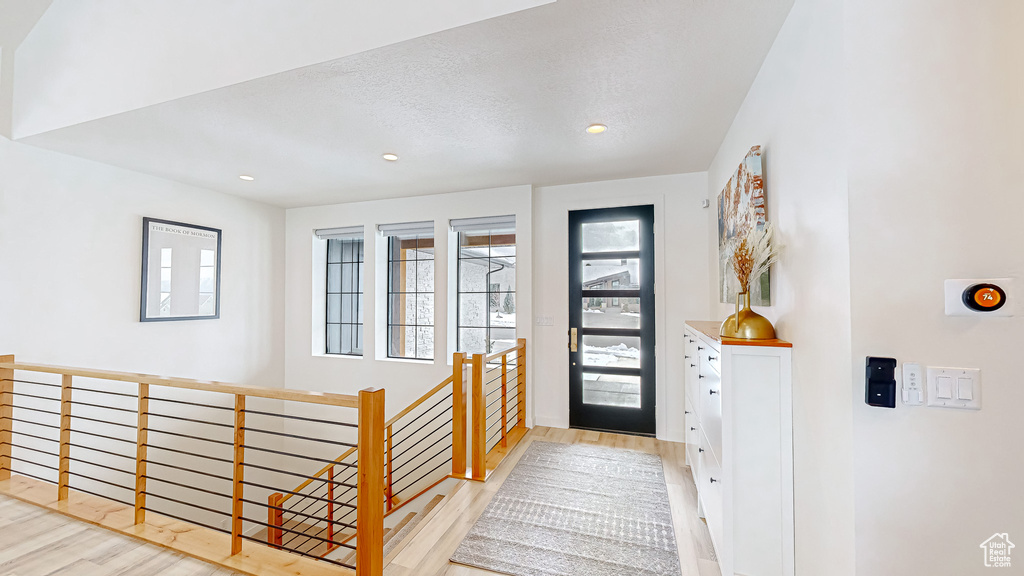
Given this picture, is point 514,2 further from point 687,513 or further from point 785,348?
point 687,513

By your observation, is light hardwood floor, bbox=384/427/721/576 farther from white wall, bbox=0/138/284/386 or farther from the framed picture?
the framed picture

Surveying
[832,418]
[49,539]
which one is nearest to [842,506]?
[832,418]

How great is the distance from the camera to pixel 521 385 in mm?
3818

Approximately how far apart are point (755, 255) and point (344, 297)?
4.62 meters

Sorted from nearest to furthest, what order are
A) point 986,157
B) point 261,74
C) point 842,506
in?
point 986,157 → point 842,506 → point 261,74

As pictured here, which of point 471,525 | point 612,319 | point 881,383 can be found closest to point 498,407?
point 612,319

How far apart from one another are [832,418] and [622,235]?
8.86 feet

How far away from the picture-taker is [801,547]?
4.80 feet

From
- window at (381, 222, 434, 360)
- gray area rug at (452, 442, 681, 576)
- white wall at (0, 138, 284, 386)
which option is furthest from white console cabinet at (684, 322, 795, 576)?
white wall at (0, 138, 284, 386)

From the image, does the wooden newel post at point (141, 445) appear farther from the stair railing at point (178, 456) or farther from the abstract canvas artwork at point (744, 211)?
the abstract canvas artwork at point (744, 211)

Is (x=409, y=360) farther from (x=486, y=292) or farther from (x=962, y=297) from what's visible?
(x=962, y=297)

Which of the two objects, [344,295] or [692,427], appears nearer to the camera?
[692,427]

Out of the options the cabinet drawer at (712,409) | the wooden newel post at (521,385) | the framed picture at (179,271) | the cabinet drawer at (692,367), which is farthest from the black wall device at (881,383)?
the framed picture at (179,271)

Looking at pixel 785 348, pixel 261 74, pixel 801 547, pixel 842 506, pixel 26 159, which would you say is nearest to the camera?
pixel 842 506
